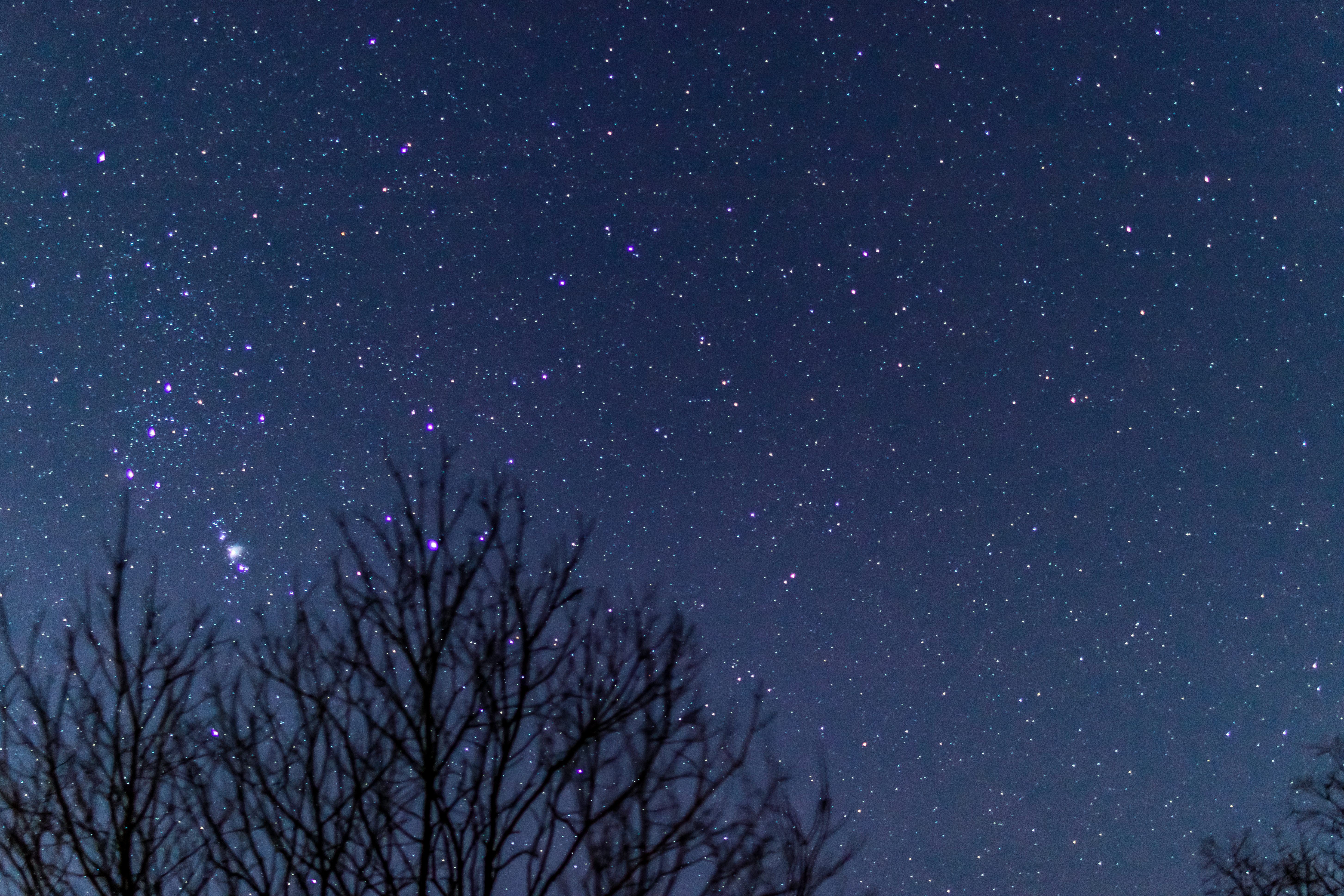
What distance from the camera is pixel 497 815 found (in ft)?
13.0

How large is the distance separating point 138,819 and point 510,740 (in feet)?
5.06

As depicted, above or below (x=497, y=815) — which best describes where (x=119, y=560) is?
above

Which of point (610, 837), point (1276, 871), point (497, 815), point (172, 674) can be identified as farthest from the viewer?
point (1276, 871)

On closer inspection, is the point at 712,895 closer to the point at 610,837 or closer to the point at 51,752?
the point at 610,837

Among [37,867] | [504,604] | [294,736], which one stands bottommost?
[37,867]

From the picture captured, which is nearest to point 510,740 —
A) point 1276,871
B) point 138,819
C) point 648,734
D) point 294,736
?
point 648,734

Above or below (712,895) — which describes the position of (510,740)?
above

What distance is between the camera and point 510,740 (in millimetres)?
4184

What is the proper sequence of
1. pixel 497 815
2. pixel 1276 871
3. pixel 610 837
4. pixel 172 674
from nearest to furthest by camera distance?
pixel 497 815
pixel 610 837
pixel 172 674
pixel 1276 871

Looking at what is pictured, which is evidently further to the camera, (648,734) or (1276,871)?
(1276,871)

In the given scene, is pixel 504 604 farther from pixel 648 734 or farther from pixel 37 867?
pixel 37 867

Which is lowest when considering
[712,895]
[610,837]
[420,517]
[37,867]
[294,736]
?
[712,895]

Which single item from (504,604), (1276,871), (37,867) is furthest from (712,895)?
(1276,871)

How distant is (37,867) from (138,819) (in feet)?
1.23
